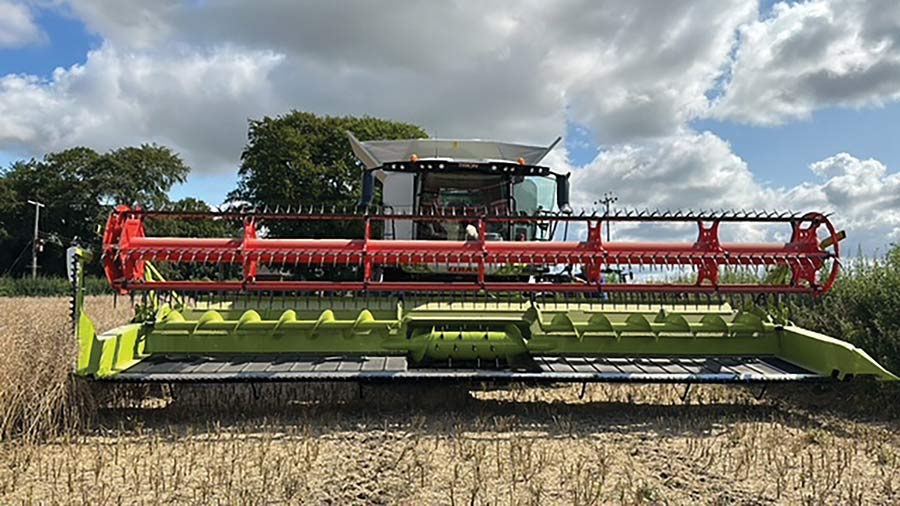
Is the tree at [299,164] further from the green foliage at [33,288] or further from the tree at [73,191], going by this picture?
the tree at [73,191]

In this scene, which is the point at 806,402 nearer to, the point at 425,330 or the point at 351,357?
the point at 425,330

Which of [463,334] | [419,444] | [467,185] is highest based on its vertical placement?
[467,185]

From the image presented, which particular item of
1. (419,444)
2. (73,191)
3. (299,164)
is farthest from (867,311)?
(73,191)

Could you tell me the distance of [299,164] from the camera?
101ft

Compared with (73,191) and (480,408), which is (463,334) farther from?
(73,191)

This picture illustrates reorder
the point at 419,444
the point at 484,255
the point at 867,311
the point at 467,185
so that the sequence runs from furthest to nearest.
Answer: the point at 467,185 < the point at 867,311 < the point at 484,255 < the point at 419,444

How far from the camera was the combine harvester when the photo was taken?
4.32 metres

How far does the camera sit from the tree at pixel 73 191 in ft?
135

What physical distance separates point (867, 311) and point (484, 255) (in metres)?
4.24

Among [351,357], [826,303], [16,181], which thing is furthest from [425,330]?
[16,181]

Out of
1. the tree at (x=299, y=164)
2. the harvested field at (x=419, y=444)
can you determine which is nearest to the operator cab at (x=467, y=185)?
the harvested field at (x=419, y=444)

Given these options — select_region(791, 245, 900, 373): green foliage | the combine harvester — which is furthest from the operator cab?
select_region(791, 245, 900, 373): green foliage

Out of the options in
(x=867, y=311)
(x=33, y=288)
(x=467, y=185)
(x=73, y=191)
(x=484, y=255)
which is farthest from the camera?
(x=73, y=191)

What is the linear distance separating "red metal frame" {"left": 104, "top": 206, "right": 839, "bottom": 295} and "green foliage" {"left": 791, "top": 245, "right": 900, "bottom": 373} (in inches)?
60.6
